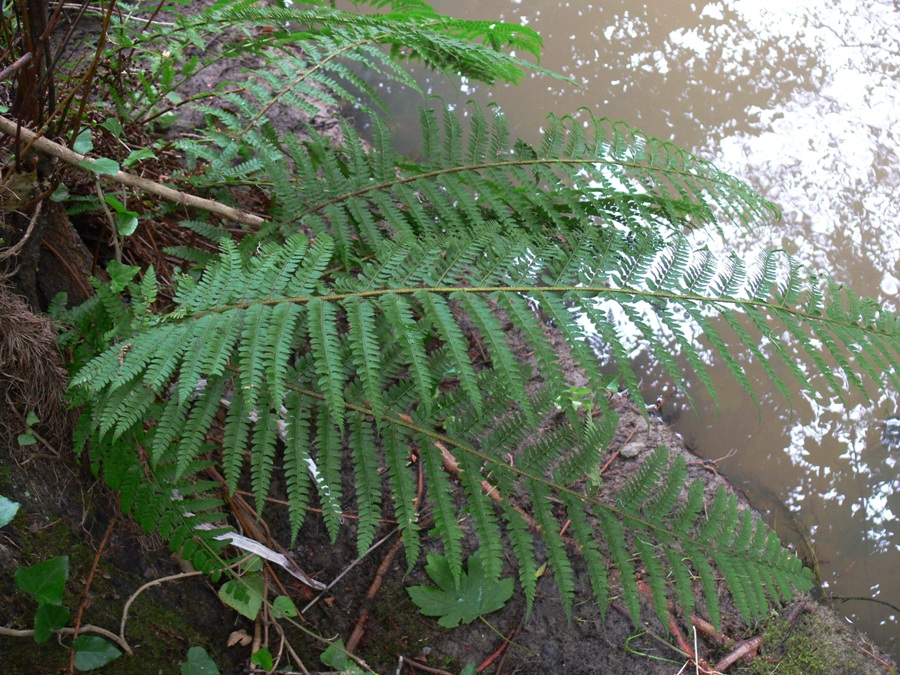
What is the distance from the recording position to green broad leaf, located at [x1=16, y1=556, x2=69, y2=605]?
1456 mm

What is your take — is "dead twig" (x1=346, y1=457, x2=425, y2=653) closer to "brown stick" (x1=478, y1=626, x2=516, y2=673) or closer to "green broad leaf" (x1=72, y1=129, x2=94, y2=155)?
"brown stick" (x1=478, y1=626, x2=516, y2=673)

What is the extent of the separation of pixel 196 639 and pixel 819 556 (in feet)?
8.13

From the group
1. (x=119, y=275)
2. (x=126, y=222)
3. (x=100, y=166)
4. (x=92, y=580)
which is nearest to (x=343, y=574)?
(x=92, y=580)

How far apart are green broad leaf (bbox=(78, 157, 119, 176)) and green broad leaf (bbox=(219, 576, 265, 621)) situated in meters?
1.10

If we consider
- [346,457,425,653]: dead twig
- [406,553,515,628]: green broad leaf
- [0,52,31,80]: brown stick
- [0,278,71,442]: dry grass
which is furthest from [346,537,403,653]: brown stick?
[0,52,31,80]: brown stick

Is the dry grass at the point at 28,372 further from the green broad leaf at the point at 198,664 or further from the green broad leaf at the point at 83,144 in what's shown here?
the green broad leaf at the point at 198,664

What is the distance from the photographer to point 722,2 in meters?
3.56

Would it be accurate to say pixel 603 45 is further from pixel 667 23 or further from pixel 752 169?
pixel 752 169

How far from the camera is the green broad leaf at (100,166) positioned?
5.55ft

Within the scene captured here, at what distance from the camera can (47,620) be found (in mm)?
Result: 1470

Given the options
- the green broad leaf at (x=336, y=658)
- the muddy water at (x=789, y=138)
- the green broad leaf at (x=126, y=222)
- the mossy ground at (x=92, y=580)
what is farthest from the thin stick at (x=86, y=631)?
the muddy water at (x=789, y=138)

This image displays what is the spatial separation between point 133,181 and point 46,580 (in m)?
1.05

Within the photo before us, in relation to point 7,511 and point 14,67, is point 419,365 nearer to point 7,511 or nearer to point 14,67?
point 7,511

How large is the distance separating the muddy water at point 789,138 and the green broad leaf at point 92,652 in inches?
90.6
